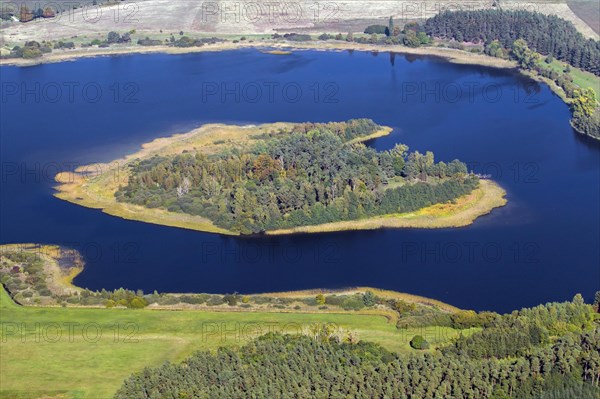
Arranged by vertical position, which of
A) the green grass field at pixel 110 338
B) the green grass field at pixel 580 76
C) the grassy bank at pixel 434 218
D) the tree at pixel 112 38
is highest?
the tree at pixel 112 38

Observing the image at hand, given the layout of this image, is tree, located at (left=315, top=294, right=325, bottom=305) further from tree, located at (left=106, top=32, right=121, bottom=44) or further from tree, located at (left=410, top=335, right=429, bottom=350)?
tree, located at (left=106, top=32, right=121, bottom=44)

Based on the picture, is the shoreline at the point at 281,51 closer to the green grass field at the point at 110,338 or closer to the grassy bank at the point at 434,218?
the grassy bank at the point at 434,218

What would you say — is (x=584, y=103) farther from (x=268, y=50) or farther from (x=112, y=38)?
(x=112, y=38)

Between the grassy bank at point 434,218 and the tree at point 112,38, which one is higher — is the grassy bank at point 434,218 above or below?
below

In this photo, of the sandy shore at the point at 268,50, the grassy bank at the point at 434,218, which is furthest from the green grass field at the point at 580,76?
the grassy bank at the point at 434,218

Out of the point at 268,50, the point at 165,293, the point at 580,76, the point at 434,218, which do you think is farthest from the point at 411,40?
the point at 165,293

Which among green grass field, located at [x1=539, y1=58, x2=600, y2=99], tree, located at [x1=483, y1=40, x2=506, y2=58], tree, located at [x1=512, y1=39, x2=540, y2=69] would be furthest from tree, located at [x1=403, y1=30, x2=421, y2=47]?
green grass field, located at [x1=539, y1=58, x2=600, y2=99]

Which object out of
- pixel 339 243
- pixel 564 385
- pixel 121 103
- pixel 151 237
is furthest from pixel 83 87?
pixel 564 385
